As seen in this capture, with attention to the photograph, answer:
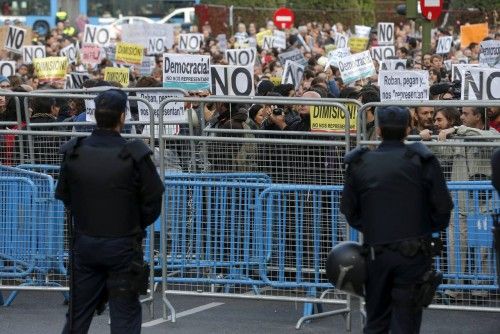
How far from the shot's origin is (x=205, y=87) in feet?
50.6

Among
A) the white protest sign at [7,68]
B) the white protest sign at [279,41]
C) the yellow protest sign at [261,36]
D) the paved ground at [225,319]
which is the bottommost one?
the paved ground at [225,319]

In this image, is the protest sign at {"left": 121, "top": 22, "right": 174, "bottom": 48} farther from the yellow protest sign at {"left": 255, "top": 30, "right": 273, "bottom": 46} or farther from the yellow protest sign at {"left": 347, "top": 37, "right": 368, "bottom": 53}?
the yellow protest sign at {"left": 347, "top": 37, "right": 368, "bottom": 53}

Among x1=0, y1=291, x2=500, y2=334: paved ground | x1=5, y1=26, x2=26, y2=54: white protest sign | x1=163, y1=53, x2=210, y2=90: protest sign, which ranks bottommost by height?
x1=0, y1=291, x2=500, y2=334: paved ground

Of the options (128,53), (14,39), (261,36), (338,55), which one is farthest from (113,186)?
(261,36)

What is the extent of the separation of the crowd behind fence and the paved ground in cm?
20

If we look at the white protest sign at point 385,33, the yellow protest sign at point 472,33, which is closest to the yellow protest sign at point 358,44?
the white protest sign at point 385,33

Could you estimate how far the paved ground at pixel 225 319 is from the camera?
10.5 m

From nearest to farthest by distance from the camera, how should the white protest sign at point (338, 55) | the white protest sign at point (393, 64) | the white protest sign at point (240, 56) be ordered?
the white protest sign at point (338, 55), the white protest sign at point (393, 64), the white protest sign at point (240, 56)

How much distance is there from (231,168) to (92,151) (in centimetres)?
296

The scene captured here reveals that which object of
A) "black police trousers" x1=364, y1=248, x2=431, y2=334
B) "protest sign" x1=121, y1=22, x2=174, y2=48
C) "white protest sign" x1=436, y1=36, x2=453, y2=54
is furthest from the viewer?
"protest sign" x1=121, y1=22, x2=174, y2=48

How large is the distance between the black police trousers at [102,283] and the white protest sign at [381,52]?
1768 cm

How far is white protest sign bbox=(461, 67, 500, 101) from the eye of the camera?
41.4 feet

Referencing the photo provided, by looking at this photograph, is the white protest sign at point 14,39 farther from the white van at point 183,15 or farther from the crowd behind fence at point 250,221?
the white van at point 183,15

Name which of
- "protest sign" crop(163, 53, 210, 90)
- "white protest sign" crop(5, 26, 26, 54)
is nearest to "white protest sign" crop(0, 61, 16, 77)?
"white protest sign" crop(5, 26, 26, 54)
